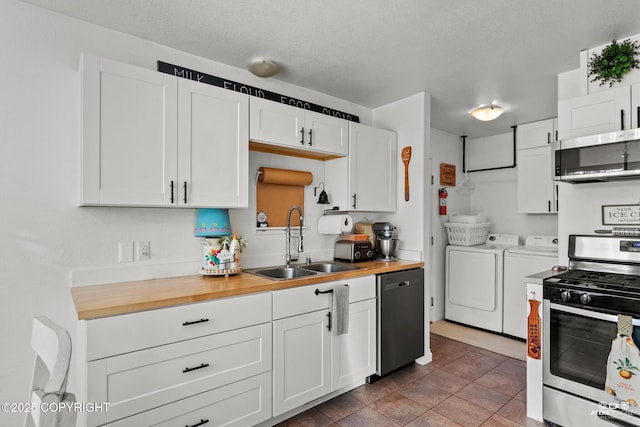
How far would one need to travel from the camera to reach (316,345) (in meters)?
2.32

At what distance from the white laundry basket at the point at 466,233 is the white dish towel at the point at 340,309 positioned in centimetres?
242

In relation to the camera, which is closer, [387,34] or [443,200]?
[387,34]

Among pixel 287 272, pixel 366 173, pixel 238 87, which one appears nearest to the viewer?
pixel 238 87

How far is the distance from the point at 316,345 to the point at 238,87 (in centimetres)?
200

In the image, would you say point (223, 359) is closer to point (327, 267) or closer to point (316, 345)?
point (316, 345)

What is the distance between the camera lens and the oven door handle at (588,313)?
1.89 meters

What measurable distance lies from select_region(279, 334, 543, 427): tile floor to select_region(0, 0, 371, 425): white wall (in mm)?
1578

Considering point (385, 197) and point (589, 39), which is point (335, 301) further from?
point (589, 39)

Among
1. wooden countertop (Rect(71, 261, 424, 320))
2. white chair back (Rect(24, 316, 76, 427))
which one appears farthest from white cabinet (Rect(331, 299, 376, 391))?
white chair back (Rect(24, 316, 76, 427))

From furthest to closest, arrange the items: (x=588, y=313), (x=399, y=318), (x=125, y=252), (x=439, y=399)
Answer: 1. (x=399, y=318)
2. (x=439, y=399)
3. (x=125, y=252)
4. (x=588, y=313)

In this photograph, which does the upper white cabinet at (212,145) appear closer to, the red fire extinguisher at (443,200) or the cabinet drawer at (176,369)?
the cabinet drawer at (176,369)

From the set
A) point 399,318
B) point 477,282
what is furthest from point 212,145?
point 477,282

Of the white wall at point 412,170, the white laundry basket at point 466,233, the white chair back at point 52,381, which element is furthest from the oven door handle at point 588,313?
the white chair back at point 52,381

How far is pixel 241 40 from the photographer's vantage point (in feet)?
7.38
